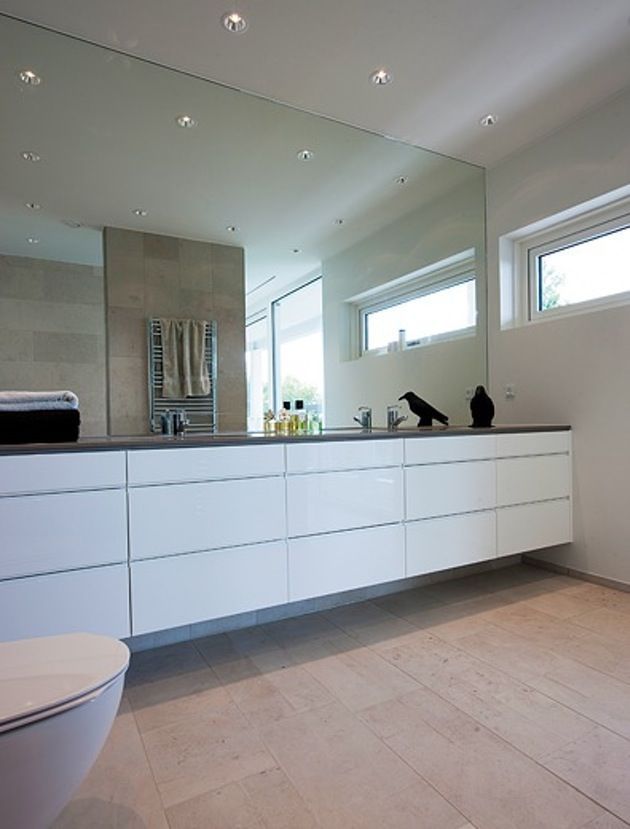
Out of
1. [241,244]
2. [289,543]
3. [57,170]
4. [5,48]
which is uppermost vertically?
[5,48]

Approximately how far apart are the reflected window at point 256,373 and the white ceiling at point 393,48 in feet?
3.80

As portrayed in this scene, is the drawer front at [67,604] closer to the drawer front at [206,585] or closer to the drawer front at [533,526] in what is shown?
the drawer front at [206,585]

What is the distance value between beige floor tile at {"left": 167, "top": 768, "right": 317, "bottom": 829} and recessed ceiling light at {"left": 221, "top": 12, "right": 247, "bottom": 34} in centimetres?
254

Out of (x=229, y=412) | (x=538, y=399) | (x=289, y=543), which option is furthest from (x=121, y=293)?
(x=538, y=399)

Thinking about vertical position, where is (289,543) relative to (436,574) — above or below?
above

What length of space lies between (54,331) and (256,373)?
98 cm

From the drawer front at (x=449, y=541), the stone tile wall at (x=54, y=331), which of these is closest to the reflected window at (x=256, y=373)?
the stone tile wall at (x=54, y=331)

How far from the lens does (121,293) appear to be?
238 cm

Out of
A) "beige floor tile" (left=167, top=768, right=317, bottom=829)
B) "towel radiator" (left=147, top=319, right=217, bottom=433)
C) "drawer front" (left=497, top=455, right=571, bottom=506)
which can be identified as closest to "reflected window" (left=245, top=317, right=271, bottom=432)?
"towel radiator" (left=147, top=319, right=217, bottom=433)

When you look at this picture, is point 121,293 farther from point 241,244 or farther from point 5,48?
point 5,48

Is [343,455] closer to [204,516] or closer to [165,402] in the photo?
[204,516]

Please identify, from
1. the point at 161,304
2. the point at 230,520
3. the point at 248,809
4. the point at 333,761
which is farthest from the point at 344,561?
the point at 161,304

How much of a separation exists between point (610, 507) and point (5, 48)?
11.4 feet

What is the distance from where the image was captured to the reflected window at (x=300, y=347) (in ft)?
8.84
